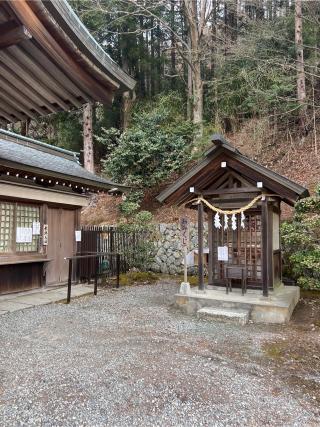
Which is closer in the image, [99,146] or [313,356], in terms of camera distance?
[313,356]

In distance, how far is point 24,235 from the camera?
27.4 feet

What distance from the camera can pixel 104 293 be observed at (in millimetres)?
8609

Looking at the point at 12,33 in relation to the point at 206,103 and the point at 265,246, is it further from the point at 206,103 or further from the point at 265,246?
the point at 206,103

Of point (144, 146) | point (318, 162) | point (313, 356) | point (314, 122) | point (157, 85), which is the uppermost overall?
point (157, 85)

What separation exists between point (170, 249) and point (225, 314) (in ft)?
19.6

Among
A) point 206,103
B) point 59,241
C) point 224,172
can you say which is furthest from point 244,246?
point 206,103

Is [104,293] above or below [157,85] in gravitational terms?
below

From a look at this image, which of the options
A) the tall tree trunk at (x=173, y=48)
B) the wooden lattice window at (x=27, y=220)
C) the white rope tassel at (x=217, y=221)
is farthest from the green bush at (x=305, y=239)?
the tall tree trunk at (x=173, y=48)

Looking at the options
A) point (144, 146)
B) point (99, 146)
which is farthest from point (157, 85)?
point (144, 146)

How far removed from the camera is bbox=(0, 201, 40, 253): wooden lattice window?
7914 mm

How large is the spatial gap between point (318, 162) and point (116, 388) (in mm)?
12666

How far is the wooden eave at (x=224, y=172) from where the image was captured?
20.9 ft

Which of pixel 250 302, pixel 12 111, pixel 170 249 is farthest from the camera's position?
pixel 170 249

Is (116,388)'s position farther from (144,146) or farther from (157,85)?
(157,85)
